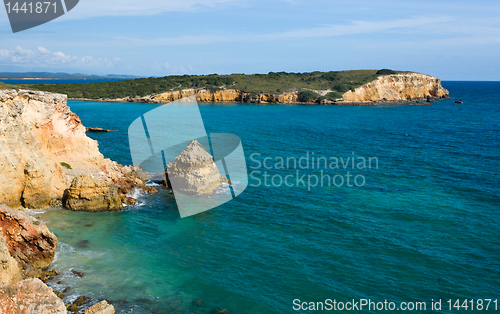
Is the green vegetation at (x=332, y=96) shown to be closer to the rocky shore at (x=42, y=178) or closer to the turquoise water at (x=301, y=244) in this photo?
the turquoise water at (x=301, y=244)

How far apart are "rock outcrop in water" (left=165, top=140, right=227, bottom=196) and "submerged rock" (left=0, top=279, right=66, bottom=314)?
20193 millimetres

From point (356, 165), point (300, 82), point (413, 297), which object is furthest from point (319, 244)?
point (300, 82)

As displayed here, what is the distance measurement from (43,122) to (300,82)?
5113 inches

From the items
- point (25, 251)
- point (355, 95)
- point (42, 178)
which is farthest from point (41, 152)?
point (355, 95)

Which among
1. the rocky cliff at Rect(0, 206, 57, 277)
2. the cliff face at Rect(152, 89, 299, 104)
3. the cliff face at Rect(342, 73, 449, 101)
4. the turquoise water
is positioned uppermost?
the cliff face at Rect(342, 73, 449, 101)

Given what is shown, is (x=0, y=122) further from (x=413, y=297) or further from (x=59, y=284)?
(x=413, y=297)

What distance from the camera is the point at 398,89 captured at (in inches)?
5699

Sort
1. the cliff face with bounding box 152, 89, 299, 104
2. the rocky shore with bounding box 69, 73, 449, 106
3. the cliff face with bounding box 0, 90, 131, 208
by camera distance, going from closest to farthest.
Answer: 1. the cliff face with bounding box 0, 90, 131, 208
2. the rocky shore with bounding box 69, 73, 449, 106
3. the cliff face with bounding box 152, 89, 299, 104

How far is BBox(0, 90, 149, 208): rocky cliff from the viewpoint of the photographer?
26062mm

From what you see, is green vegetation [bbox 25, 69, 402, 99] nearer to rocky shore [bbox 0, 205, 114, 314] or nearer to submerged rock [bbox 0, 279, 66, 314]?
rocky shore [bbox 0, 205, 114, 314]

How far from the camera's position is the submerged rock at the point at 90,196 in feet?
94.1

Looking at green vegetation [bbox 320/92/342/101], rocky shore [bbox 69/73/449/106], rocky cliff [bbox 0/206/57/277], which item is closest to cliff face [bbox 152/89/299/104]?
rocky shore [bbox 69/73/449/106]

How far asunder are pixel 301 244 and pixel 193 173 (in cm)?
1361

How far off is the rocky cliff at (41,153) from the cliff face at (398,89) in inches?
4475
